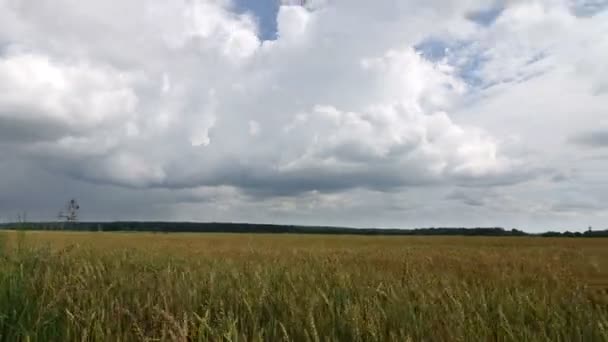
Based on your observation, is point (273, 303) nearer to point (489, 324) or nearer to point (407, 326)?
point (407, 326)

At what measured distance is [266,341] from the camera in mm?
3104

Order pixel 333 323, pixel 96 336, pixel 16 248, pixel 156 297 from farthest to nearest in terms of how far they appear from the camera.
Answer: pixel 16 248 < pixel 156 297 < pixel 333 323 < pixel 96 336

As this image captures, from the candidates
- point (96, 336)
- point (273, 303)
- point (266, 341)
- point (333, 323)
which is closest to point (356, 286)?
point (273, 303)

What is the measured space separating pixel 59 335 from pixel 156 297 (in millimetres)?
1123

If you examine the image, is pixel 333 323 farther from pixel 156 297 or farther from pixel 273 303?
pixel 156 297

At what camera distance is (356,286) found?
4953 mm

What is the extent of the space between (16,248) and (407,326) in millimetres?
5675

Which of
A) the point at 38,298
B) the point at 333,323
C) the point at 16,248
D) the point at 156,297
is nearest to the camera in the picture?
the point at 333,323

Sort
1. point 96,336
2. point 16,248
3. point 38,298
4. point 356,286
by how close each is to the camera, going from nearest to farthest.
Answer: point 96,336, point 38,298, point 356,286, point 16,248

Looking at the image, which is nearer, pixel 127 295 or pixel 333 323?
pixel 333 323

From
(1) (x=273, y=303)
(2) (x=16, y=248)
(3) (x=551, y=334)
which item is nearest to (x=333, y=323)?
(1) (x=273, y=303)

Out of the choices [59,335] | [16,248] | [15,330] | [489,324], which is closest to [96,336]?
[59,335]

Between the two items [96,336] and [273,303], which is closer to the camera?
[96,336]

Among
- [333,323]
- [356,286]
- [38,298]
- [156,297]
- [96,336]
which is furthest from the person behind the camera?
[356,286]
